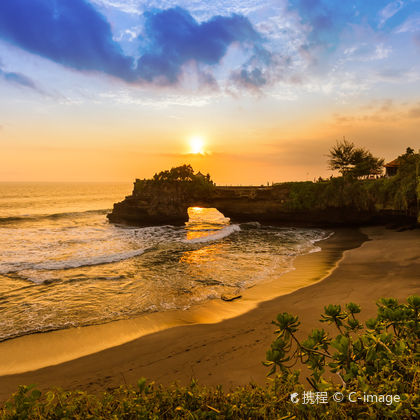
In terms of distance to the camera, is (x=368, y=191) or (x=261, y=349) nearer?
(x=261, y=349)

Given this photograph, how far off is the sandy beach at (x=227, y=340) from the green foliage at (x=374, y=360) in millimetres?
1230

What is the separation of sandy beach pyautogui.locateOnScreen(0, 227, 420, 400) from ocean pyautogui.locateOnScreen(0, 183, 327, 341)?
62.0 inches

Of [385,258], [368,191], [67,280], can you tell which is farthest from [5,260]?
[368,191]

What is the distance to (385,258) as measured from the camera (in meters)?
16.3

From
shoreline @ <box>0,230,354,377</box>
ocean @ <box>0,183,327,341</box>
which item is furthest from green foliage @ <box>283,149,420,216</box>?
shoreline @ <box>0,230,354,377</box>

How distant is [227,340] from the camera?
8.00 m

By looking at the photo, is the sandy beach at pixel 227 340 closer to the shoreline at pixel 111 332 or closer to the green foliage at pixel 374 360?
Result: the shoreline at pixel 111 332

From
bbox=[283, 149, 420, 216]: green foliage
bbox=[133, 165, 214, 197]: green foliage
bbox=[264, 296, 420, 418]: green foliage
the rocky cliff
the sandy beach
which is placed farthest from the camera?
bbox=[133, 165, 214, 197]: green foliage

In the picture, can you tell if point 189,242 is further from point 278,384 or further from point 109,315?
point 278,384

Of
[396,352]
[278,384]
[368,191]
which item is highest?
[368,191]

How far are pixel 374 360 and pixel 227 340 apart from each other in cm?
618

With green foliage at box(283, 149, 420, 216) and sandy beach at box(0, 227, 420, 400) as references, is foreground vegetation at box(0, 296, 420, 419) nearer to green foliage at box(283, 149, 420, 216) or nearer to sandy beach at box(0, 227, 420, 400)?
sandy beach at box(0, 227, 420, 400)

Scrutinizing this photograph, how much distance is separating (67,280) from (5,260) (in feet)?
27.9

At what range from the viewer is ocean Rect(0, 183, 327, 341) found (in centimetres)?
1067
